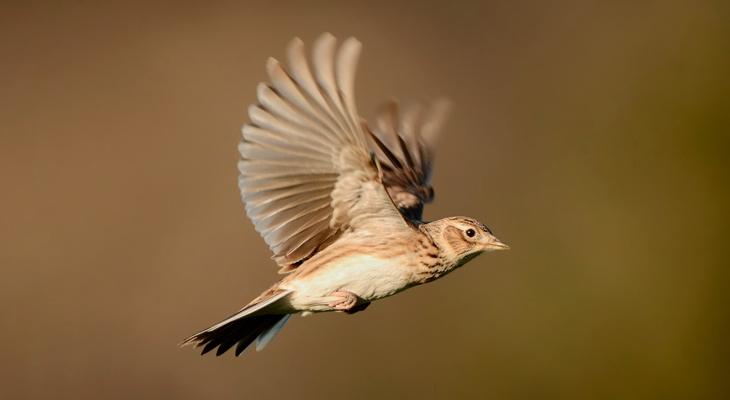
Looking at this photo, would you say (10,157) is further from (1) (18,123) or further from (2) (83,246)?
(2) (83,246)

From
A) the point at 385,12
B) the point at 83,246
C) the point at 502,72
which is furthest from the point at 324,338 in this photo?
the point at 385,12

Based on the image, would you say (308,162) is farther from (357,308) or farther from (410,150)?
(410,150)

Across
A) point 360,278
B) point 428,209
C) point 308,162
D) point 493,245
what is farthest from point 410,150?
point 428,209

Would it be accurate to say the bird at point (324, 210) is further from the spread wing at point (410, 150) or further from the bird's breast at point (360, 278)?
the spread wing at point (410, 150)

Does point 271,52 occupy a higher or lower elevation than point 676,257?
higher

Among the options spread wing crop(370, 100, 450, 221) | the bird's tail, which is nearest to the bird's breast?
the bird's tail

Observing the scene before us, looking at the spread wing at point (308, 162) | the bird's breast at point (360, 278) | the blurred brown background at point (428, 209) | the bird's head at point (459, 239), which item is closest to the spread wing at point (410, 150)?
the bird's head at point (459, 239)

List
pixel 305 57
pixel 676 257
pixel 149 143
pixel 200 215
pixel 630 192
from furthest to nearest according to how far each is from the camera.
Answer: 1. pixel 149 143
2. pixel 200 215
3. pixel 630 192
4. pixel 676 257
5. pixel 305 57
